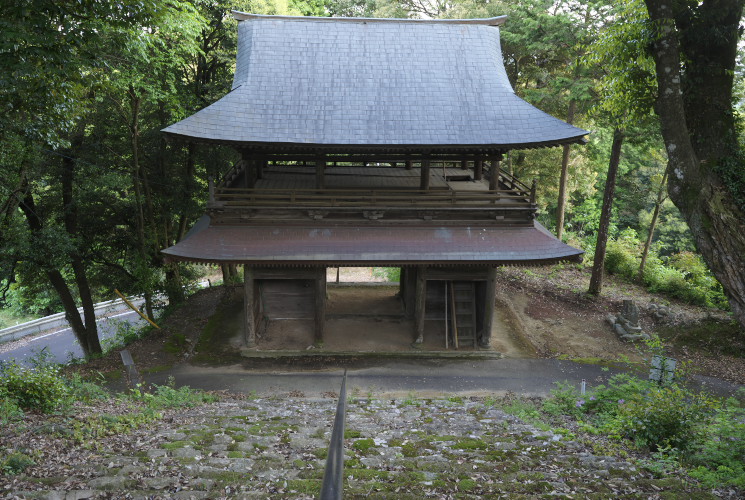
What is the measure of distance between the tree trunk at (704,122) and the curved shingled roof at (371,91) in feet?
12.2

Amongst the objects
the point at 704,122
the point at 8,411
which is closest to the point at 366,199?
the point at 704,122

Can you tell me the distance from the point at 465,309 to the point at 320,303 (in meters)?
4.88

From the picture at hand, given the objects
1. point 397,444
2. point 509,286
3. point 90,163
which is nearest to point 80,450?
point 397,444

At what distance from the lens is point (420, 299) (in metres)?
14.6

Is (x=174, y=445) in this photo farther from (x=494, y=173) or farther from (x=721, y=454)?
(x=494, y=173)

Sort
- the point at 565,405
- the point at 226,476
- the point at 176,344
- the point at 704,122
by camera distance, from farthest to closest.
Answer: the point at 176,344 < the point at 565,405 < the point at 704,122 < the point at 226,476

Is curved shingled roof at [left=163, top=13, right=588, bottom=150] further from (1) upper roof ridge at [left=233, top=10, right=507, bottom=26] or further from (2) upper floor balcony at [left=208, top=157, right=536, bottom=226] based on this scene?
(2) upper floor balcony at [left=208, top=157, right=536, bottom=226]

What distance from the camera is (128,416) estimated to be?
7.39 m

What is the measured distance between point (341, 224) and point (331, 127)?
2.89 meters

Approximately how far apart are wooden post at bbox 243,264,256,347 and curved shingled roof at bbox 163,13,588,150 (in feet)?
13.4

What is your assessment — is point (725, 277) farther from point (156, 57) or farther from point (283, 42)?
point (156, 57)

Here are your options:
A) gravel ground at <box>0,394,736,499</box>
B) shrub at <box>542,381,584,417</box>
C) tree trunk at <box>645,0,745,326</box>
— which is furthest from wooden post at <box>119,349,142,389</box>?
tree trunk at <box>645,0,745,326</box>

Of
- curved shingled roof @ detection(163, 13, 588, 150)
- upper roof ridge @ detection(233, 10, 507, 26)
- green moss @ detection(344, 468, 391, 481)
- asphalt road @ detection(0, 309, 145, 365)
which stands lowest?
asphalt road @ detection(0, 309, 145, 365)

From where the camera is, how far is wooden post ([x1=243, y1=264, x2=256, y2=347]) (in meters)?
14.0
